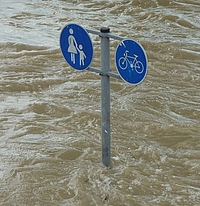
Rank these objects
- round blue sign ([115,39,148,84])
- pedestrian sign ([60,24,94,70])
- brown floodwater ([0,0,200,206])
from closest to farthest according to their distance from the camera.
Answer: round blue sign ([115,39,148,84]) < pedestrian sign ([60,24,94,70]) < brown floodwater ([0,0,200,206])

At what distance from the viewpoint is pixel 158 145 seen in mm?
4984

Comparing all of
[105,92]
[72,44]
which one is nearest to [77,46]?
[72,44]

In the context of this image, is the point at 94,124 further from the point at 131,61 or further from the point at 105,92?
the point at 131,61

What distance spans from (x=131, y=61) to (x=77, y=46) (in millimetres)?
480

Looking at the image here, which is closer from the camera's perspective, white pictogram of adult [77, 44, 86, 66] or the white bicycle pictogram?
the white bicycle pictogram

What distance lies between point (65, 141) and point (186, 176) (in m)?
1.23

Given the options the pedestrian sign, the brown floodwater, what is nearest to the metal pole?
the pedestrian sign

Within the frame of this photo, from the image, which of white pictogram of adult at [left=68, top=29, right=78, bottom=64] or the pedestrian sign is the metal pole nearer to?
the pedestrian sign

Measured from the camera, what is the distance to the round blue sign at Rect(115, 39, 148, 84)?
3.70 m

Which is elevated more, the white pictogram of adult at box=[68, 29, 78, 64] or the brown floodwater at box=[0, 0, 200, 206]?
the white pictogram of adult at box=[68, 29, 78, 64]

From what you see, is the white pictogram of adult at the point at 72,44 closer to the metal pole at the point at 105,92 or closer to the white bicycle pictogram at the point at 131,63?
the metal pole at the point at 105,92

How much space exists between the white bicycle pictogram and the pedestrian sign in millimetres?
269

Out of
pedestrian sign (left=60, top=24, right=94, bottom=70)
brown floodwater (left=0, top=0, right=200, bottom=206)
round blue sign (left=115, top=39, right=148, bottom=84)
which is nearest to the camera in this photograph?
round blue sign (left=115, top=39, right=148, bottom=84)

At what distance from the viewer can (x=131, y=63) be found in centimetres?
377
